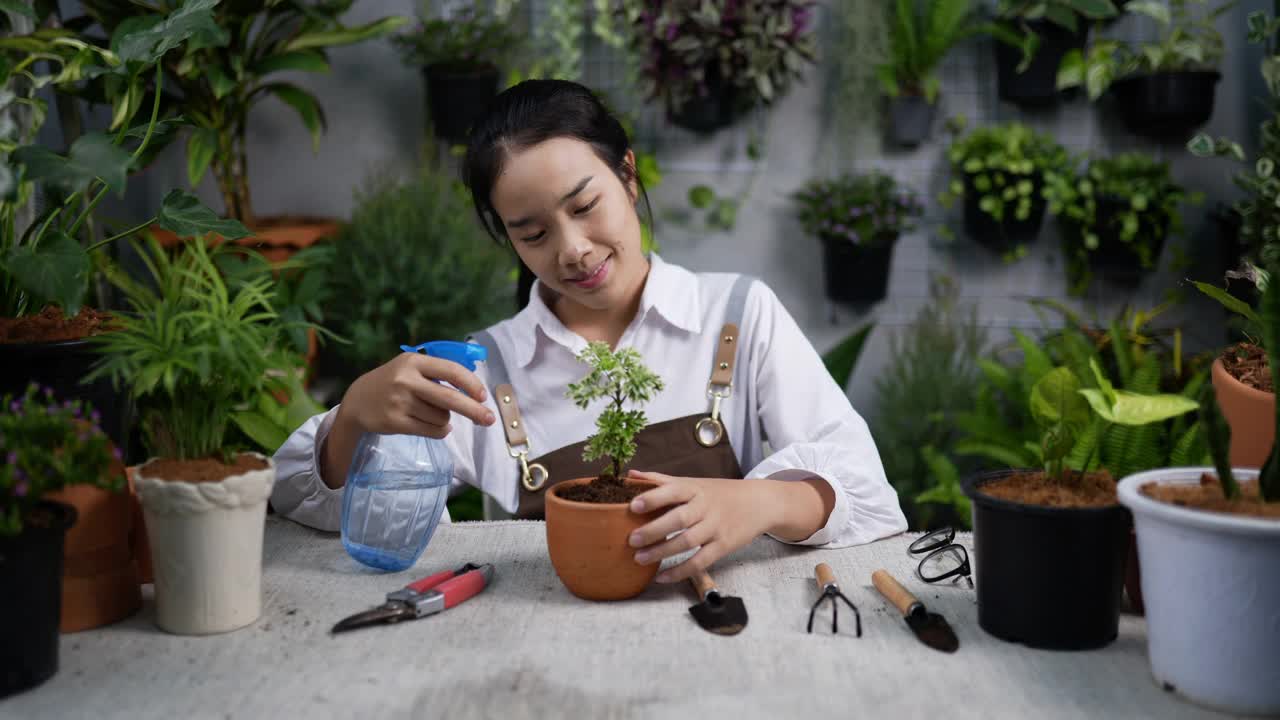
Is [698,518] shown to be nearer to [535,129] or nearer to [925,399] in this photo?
[535,129]

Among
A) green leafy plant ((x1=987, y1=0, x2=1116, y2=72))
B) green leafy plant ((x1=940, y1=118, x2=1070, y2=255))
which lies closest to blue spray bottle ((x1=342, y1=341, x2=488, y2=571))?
green leafy plant ((x1=940, y1=118, x2=1070, y2=255))

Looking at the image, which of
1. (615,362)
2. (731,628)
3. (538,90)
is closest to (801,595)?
(731,628)

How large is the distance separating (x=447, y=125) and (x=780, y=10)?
1004mm

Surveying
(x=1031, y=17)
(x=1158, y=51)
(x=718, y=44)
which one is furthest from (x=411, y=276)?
(x=1158, y=51)

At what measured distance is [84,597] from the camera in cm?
81

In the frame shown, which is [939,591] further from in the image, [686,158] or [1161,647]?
[686,158]

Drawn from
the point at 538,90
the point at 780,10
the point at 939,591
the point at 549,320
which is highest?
the point at 780,10

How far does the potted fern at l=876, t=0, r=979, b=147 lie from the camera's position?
2.72 meters

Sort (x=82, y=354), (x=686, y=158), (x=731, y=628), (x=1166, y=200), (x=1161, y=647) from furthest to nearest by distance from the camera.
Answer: (x=686, y=158), (x=1166, y=200), (x=82, y=354), (x=731, y=628), (x=1161, y=647)

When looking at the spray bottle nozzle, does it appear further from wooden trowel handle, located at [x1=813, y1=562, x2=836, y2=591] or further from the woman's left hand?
wooden trowel handle, located at [x1=813, y1=562, x2=836, y2=591]

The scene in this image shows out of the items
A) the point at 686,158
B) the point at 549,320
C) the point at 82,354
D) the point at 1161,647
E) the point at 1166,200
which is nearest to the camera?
the point at 1161,647

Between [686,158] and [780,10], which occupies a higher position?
[780,10]

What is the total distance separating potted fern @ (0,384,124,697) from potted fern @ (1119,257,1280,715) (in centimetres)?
78

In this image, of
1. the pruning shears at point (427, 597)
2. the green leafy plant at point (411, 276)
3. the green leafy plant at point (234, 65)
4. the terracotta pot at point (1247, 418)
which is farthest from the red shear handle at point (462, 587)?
the green leafy plant at point (234, 65)
